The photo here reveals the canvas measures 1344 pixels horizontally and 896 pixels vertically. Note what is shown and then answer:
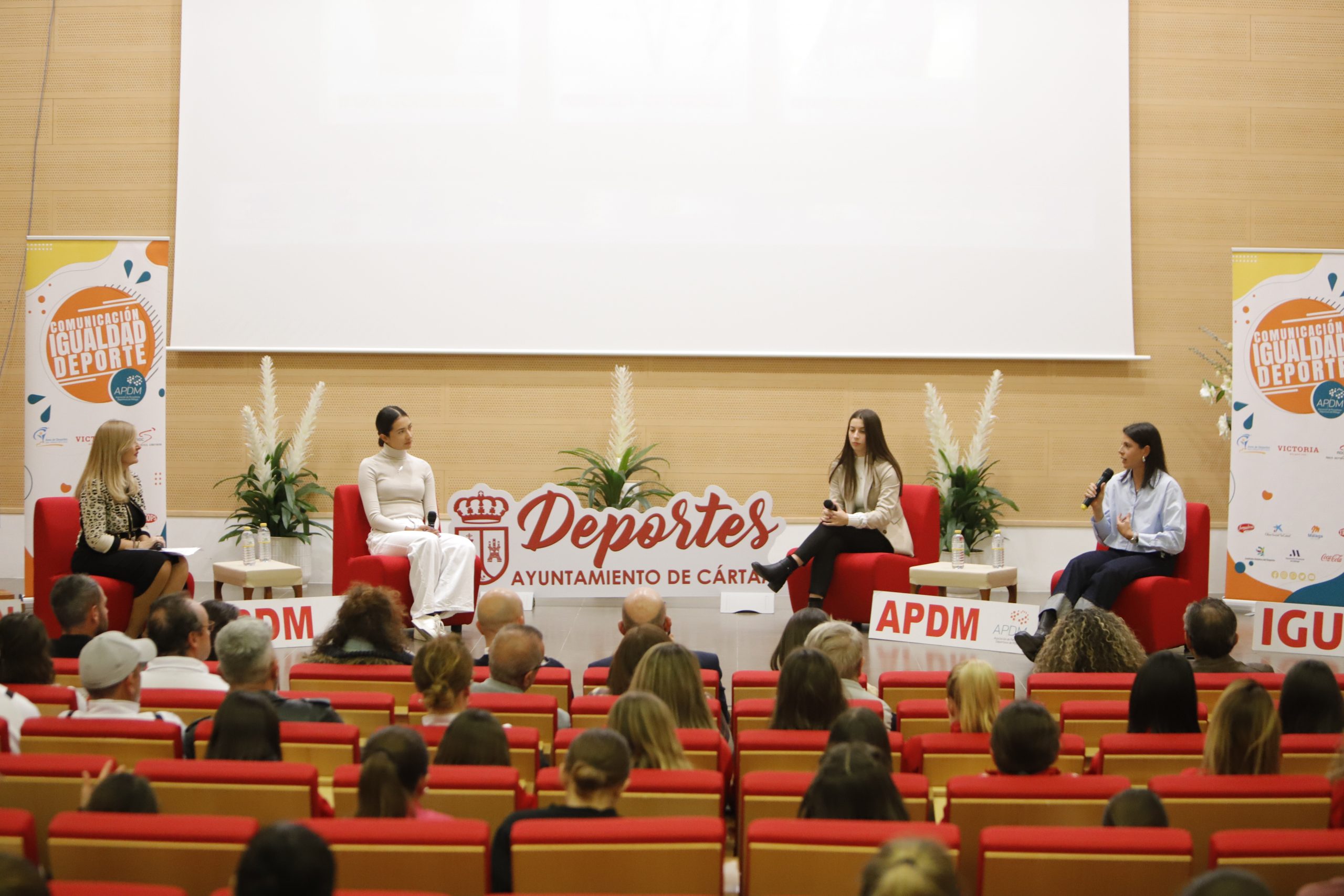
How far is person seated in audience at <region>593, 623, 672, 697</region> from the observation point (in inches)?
133

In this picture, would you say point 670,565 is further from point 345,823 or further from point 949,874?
point 949,874

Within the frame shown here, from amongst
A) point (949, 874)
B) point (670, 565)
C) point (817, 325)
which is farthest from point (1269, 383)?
point (949, 874)

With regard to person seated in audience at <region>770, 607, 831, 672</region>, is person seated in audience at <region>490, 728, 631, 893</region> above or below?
below

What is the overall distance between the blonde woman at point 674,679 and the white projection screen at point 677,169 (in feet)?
15.4

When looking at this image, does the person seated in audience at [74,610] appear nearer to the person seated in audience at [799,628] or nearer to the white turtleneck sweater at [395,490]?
the white turtleneck sweater at [395,490]

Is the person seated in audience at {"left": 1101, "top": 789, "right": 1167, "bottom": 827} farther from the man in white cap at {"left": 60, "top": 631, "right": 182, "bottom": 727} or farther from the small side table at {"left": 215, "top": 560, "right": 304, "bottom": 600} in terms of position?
the small side table at {"left": 215, "top": 560, "right": 304, "bottom": 600}

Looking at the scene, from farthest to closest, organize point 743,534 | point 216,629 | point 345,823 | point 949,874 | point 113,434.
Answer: point 743,534 < point 113,434 < point 216,629 < point 345,823 < point 949,874

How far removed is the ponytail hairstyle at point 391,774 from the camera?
2117 mm

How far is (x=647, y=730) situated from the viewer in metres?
2.50

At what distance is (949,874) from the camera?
1.53m

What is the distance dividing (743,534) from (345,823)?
4.26 meters

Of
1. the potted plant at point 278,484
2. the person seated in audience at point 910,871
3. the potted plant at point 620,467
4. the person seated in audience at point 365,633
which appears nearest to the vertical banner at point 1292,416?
the potted plant at point 620,467

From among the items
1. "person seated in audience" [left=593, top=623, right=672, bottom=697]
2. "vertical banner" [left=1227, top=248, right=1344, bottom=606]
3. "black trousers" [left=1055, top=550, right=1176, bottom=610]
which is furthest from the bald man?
"vertical banner" [left=1227, top=248, right=1344, bottom=606]

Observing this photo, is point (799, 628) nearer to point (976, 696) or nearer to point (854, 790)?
point (976, 696)
